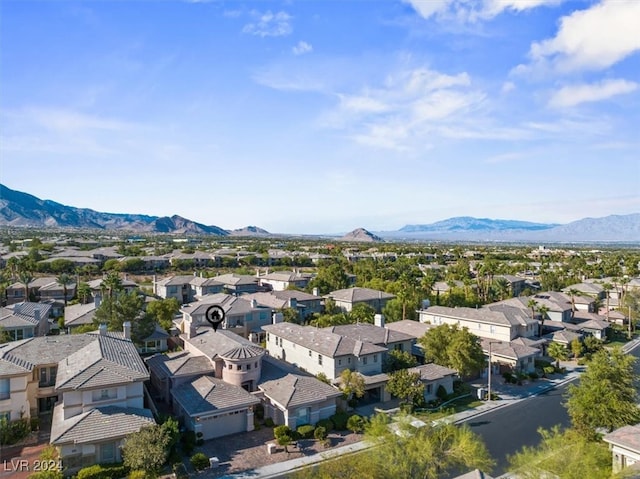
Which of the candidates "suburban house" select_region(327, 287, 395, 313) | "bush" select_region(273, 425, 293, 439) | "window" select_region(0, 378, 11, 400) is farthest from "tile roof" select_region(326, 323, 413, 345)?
"window" select_region(0, 378, 11, 400)

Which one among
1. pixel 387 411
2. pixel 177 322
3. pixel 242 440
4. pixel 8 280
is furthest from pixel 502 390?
pixel 8 280

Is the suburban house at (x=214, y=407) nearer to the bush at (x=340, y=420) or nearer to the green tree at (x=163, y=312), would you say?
the bush at (x=340, y=420)

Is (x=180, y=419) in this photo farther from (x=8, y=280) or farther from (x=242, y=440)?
(x=8, y=280)

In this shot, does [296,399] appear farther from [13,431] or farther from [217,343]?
[13,431]

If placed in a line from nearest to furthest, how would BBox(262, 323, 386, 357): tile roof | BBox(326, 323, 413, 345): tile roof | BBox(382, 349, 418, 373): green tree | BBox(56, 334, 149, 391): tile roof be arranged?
BBox(56, 334, 149, 391): tile roof
BBox(262, 323, 386, 357): tile roof
BBox(382, 349, 418, 373): green tree
BBox(326, 323, 413, 345): tile roof

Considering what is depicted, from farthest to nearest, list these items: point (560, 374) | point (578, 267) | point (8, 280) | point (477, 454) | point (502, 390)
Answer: point (578, 267) → point (8, 280) → point (560, 374) → point (502, 390) → point (477, 454)

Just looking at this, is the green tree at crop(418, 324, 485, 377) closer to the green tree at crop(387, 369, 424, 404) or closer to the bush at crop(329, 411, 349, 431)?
the green tree at crop(387, 369, 424, 404)
